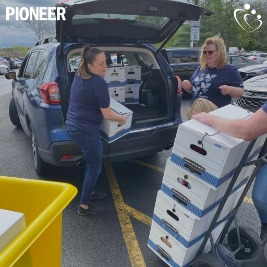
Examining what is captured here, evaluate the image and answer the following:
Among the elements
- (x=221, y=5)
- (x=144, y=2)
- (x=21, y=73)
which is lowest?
(x=21, y=73)

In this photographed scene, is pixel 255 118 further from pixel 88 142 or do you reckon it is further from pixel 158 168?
pixel 158 168

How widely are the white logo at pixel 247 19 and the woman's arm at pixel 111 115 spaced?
3327cm

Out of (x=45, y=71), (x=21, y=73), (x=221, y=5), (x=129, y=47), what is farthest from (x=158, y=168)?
(x=221, y=5)

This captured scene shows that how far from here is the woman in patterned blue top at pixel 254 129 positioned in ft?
5.46

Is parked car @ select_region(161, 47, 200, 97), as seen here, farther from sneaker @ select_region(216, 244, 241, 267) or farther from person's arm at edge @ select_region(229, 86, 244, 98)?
sneaker @ select_region(216, 244, 241, 267)

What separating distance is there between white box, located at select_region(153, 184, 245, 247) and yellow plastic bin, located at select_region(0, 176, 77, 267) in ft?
2.99

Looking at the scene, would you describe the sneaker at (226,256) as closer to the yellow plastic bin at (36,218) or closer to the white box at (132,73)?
the yellow plastic bin at (36,218)

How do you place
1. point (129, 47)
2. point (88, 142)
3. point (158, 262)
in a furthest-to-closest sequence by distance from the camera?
point (129, 47)
point (88, 142)
point (158, 262)

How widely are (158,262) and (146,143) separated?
1.38 m

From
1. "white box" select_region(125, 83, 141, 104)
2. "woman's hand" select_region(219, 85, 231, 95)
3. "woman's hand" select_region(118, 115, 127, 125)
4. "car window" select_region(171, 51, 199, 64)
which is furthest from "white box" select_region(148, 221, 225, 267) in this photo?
"car window" select_region(171, 51, 199, 64)

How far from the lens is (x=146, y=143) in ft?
11.9

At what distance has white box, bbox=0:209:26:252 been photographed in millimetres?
1189

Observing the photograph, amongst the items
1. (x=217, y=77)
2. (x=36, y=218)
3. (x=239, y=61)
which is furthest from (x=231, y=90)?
(x=239, y=61)

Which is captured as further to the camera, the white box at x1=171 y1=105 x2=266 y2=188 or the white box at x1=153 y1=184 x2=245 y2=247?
the white box at x1=153 y1=184 x2=245 y2=247
